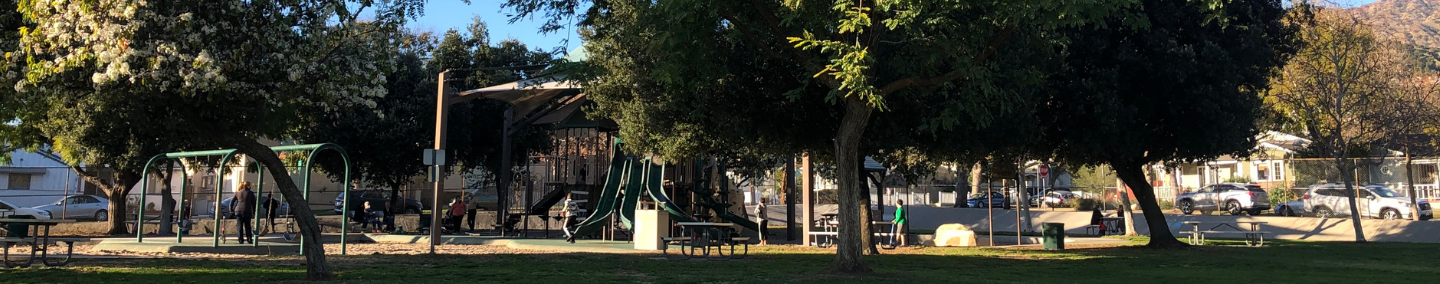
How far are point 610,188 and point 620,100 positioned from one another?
214 inches

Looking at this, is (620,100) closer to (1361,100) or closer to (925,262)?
(925,262)

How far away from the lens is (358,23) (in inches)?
444

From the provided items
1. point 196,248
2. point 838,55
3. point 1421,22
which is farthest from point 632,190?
point 1421,22

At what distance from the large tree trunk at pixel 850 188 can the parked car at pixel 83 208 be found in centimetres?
3118

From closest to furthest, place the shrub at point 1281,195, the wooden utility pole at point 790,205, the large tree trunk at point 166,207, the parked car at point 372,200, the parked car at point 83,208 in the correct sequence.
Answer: the wooden utility pole at point 790,205 → the large tree trunk at point 166,207 → the shrub at point 1281,195 → the parked car at point 83,208 → the parked car at point 372,200

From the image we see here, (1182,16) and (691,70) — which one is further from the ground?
(1182,16)

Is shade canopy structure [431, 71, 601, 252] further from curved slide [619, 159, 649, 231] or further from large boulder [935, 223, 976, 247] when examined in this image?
large boulder [935, 223, 976, 247]

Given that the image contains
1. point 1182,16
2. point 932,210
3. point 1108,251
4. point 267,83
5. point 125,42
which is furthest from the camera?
point 932,210

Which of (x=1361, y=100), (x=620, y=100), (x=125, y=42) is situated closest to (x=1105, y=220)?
(x=1361, y=100)

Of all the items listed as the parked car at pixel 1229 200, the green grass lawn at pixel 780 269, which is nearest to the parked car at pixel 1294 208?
the parked car at pixel 1229 200

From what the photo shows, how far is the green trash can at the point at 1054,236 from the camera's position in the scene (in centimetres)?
1991

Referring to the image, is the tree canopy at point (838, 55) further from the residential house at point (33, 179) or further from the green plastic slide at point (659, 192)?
the residential house at point (33, 179)

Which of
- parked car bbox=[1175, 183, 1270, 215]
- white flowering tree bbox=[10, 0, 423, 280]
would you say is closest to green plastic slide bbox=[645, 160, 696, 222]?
white flowering tree bbox=[10, 0, 423, 280]

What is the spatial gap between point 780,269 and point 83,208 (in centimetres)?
3082
